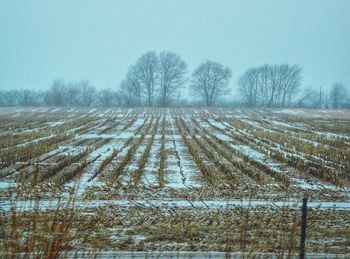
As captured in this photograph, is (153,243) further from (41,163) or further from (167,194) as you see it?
(41,163)

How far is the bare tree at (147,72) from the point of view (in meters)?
100

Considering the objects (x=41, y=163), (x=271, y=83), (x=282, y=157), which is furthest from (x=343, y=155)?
(x=271, y=83)

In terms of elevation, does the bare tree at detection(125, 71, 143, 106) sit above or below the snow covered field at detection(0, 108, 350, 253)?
above

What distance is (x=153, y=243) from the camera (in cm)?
764

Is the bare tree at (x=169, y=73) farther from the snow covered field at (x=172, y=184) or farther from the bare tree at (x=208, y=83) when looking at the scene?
the snow covered field at (x=172, y=184)

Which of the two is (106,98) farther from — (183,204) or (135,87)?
(183,204)

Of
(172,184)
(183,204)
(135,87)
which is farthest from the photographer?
(135,87)

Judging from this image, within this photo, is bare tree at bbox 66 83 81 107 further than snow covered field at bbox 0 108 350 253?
Yes

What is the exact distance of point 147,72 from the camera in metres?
102

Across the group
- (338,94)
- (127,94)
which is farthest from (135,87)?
(338,94)

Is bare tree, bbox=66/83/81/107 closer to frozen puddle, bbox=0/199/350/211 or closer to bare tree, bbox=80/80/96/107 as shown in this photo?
bare tree, bbox=80/80/96/107

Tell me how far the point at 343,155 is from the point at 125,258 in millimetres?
17635

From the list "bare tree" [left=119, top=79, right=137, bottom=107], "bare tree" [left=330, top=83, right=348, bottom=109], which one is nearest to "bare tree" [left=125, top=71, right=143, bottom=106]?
"bare tree" [left=119, top=79, right=137, bottom=107]

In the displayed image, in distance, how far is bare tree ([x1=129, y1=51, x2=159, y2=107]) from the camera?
100 m
